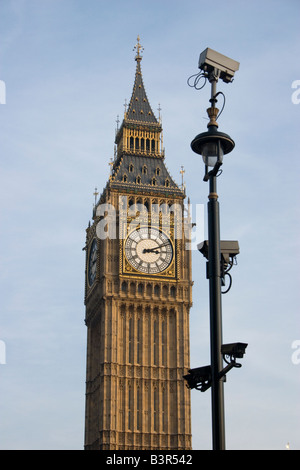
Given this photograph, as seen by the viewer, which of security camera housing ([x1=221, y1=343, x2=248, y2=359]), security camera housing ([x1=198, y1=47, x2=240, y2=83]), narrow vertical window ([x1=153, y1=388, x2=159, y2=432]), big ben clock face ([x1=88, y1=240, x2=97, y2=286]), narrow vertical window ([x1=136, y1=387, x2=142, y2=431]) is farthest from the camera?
big ben clock face ([x1=88, y1=240, x2=97, y2=286])

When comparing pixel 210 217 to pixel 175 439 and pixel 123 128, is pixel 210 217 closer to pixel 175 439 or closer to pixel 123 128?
pixel 175 439

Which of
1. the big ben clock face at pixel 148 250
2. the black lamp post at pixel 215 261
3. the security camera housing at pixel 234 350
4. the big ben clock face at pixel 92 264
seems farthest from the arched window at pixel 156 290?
the security camera housing at pixel 234 350

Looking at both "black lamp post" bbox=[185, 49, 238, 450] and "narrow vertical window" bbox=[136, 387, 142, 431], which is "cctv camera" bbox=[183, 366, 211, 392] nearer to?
"black lamp post" bbox=[185, 49, 238, 450]

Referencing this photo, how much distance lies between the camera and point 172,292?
86750 mm

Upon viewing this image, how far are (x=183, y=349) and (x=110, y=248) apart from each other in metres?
12.1

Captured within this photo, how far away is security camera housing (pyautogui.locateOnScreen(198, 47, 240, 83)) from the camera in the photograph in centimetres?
2253

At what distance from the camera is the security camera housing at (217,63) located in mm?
22531

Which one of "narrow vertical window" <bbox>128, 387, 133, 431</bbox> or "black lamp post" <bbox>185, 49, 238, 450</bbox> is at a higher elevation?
"narrow vertical window" <bbox>128, 387, 133, 431</bbox>

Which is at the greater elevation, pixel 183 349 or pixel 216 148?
pixel 183 349

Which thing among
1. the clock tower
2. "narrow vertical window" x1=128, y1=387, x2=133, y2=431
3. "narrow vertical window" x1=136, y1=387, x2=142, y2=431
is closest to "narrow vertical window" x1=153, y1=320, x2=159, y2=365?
the clock tower

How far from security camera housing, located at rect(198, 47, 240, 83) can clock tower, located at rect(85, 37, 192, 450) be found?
202 feet

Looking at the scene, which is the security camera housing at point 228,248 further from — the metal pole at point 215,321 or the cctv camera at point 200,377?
the cctv camera at point 200,377

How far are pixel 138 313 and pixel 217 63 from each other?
6425 centimetres
